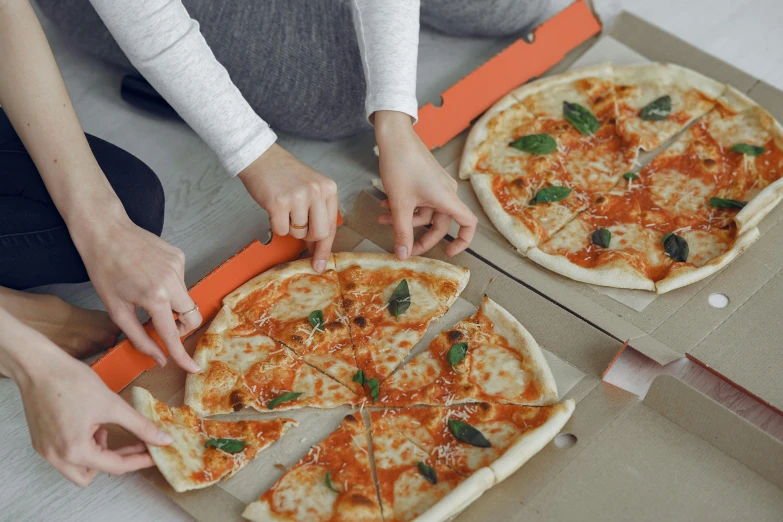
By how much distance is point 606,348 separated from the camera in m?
2.44

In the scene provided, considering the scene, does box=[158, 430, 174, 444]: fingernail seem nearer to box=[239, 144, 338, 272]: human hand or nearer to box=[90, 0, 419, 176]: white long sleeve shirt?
box=[239, 144, 338, 272]: human hand

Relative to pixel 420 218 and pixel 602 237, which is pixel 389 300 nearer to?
pixel 420 218

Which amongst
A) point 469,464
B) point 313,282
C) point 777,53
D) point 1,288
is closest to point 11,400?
point 1,288

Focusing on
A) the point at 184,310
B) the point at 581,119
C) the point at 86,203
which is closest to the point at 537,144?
the point at 581,119

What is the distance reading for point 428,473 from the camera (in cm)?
216

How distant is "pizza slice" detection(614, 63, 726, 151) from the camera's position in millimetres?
3024

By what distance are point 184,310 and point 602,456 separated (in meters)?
1.18

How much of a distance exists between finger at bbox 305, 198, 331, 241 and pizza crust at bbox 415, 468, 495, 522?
2.71 feet

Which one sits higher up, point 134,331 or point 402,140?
point 402,140

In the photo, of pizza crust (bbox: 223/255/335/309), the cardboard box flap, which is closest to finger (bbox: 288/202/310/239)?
pizza crust (bbox: 223/255/335/309)

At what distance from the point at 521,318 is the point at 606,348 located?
0.89 ft

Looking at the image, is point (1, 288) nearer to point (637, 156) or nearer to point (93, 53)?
point (93, 53)

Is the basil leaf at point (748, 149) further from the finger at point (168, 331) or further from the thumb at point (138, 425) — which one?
the thumb at point (138, 425)

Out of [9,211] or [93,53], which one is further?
[93,53]
